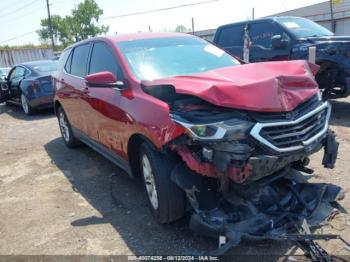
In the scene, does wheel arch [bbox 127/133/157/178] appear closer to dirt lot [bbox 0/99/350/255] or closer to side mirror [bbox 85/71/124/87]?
dirt lot [bbox 0/99/350/255]

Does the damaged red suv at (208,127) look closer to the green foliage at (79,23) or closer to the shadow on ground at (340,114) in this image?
the shadow on ground at (340,114)

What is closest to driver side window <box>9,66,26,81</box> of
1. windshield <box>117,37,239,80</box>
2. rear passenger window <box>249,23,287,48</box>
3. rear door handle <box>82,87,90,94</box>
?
rear passenger window <box>249,23,287,48</box>

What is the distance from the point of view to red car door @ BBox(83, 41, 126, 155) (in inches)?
173

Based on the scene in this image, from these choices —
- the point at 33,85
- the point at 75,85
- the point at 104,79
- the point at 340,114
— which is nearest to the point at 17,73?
the point at 33,85

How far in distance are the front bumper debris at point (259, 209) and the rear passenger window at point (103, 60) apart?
1.64 metres

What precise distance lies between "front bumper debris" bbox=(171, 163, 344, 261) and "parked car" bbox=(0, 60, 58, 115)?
328 inches

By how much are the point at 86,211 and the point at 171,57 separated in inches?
78.7

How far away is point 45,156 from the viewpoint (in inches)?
275

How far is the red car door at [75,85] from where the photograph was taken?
569 cm

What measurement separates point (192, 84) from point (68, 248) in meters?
1.91

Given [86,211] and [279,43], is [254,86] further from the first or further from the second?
[279,43]

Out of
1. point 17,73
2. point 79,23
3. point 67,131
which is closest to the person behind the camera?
point 67,131

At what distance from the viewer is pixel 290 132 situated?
124 inches

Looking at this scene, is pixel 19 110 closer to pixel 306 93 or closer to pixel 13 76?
pixel 13 76
